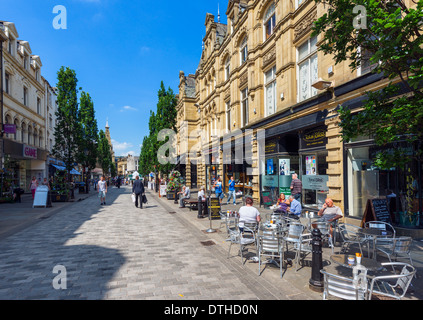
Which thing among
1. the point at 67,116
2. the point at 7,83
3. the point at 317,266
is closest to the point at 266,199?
the point at 317,266

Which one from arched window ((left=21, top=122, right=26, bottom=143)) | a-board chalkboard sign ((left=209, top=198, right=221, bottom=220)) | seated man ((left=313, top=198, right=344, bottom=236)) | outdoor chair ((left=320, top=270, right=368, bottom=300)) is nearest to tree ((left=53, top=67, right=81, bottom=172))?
arched window ((left=21, top=122, right=26, bottom=143))

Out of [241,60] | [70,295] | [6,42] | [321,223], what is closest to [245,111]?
[241,60]

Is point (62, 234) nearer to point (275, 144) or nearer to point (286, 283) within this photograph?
point (286, 283)

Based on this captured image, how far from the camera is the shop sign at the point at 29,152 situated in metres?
25.3

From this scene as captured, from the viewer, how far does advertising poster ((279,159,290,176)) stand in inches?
540

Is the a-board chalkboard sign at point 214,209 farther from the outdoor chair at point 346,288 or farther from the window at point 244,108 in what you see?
the window at point 244,108

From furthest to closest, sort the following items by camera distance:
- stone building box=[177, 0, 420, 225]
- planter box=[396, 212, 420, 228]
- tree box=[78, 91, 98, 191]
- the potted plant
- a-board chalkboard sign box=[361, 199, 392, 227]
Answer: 1. tree box=[78, 91, 98, 191]
2. the potted plant
3. stone building box=[177, 0, 420, 225]
4. planter box=[396, 212, 420, 228]
5. a-board chalkboard sign box=[361, 199, 392, 227]

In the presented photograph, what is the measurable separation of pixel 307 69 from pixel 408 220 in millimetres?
7678

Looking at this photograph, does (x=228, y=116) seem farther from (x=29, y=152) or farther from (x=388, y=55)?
(x=29, y=152)

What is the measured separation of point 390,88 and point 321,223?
12.6ft

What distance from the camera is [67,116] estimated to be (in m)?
23.9

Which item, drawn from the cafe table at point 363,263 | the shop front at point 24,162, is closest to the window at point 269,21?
the cafe table at point 363,263

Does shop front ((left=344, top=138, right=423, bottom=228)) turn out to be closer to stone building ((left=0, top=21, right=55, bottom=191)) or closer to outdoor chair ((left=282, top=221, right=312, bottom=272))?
outdoor chair ((left=282, top=221, right=312, bottom=272))

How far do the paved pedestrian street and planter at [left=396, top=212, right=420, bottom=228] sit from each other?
17.2ft
